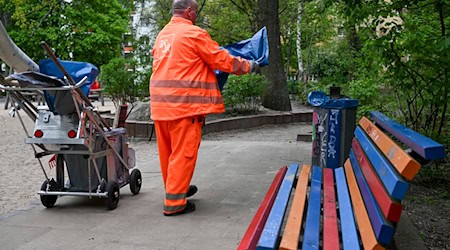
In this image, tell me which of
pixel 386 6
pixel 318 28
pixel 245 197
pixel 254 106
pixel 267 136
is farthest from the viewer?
pixel 318 28

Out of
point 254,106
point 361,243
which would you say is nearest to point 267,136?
point 254,106

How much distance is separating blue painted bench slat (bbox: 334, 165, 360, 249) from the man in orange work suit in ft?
4.58

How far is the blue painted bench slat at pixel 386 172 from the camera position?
237 centimetres

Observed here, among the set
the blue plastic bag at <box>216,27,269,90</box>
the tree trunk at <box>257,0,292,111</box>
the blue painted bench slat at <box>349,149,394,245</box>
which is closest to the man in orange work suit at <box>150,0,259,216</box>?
the blue plastic bag at <box>216,27,269,90</box>

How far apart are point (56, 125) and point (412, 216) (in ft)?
11.3

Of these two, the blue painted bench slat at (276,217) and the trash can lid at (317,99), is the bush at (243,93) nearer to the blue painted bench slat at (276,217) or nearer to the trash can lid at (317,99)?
the trash can lid at (317,99)

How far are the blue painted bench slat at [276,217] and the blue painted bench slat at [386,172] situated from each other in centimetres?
58

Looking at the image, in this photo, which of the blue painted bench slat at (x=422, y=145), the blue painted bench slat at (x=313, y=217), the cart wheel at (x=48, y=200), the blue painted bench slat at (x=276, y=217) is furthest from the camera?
the cart wheel at (x=48, y=200)

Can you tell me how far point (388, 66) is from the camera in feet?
21.9

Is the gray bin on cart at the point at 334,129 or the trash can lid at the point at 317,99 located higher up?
the trash can lid at the point at 317,99

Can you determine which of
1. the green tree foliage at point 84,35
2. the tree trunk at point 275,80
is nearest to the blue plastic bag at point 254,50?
the tree trunk at point 275,80

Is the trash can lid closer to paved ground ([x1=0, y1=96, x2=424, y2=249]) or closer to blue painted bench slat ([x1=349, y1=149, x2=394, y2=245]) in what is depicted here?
paved ground ([x1=0, y1=96, x2=424, y2=249])

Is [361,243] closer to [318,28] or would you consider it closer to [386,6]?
[386,6]

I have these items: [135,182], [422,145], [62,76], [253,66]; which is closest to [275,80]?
[135,182]
